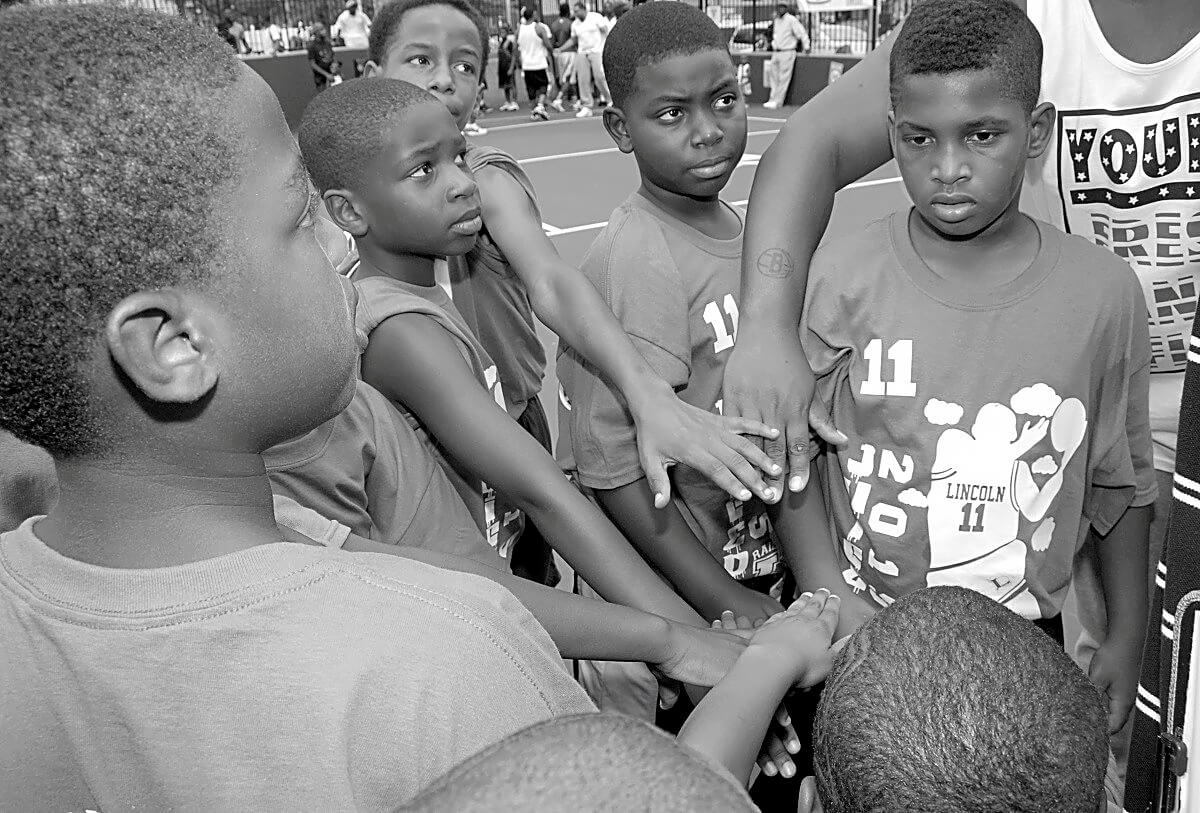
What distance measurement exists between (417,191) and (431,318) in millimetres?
351

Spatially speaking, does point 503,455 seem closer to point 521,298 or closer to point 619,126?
point 521,298

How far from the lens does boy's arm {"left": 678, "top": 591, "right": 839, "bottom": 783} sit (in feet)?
3.89

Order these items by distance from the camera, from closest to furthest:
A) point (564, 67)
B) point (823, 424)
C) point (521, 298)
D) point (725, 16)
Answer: point (823, 424)
point (521, 298)
point (564, 67)
point (725, 16)

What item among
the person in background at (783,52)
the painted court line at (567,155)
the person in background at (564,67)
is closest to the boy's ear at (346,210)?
the painted court line at (567,155)

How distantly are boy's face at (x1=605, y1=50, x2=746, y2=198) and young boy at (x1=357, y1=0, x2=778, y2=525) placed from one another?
12.2 inches

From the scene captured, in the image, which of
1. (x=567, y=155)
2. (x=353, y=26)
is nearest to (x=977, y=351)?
(x=567, y=155)

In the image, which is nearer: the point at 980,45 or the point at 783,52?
the point at 980,45

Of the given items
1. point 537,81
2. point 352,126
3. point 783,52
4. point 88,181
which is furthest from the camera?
point 537,81

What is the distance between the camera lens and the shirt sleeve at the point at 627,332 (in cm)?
190

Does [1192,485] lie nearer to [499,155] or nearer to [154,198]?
[154,198]

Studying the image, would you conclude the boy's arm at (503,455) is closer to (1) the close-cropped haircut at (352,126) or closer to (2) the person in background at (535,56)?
(1) the close-cropped haircut at (352,126)

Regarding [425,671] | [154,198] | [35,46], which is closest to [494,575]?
[425,671]

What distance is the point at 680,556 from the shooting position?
6.30ft

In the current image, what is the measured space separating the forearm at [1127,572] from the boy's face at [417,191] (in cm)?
143
